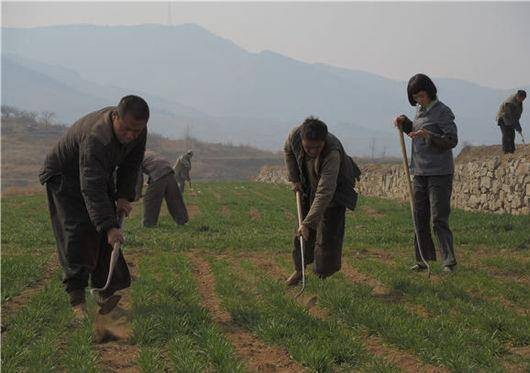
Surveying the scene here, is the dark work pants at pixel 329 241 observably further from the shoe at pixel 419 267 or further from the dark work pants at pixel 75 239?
the dark work pants at pixel 75 239

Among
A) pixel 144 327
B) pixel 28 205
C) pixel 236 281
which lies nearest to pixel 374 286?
pixel 236 281

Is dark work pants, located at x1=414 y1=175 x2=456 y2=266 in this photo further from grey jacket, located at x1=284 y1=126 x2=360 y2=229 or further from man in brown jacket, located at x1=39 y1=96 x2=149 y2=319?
man in brown jacket, located at x1=39 y1=96 x2=149 y2=319

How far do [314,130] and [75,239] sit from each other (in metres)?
2.60

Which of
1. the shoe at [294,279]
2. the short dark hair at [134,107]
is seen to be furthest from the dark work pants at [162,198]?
the short dark hair at [134,107]

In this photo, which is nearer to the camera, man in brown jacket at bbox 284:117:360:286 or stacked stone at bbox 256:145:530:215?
man in brown jacket at bbox 284:117:360:286

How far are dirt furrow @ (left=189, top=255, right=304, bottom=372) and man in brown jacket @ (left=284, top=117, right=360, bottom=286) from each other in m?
1.15

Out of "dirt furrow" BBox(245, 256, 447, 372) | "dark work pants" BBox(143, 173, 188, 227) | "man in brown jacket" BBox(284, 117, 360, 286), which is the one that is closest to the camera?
"dirt furrow" BBox(245, 256, 447, 372)

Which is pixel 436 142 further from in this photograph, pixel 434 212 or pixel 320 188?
pixel 320 188

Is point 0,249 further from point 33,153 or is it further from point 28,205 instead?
point 33,153

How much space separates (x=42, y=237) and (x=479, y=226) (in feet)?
31.0

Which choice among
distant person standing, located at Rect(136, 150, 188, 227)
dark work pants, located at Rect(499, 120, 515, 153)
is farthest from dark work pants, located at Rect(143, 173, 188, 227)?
dark work pants, located at Rect(499, 120, 515, 153)

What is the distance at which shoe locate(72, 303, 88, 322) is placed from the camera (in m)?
5.50

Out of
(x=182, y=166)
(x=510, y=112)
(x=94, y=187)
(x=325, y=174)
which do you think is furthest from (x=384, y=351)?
(x=182, y=166)

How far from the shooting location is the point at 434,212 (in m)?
7.55
